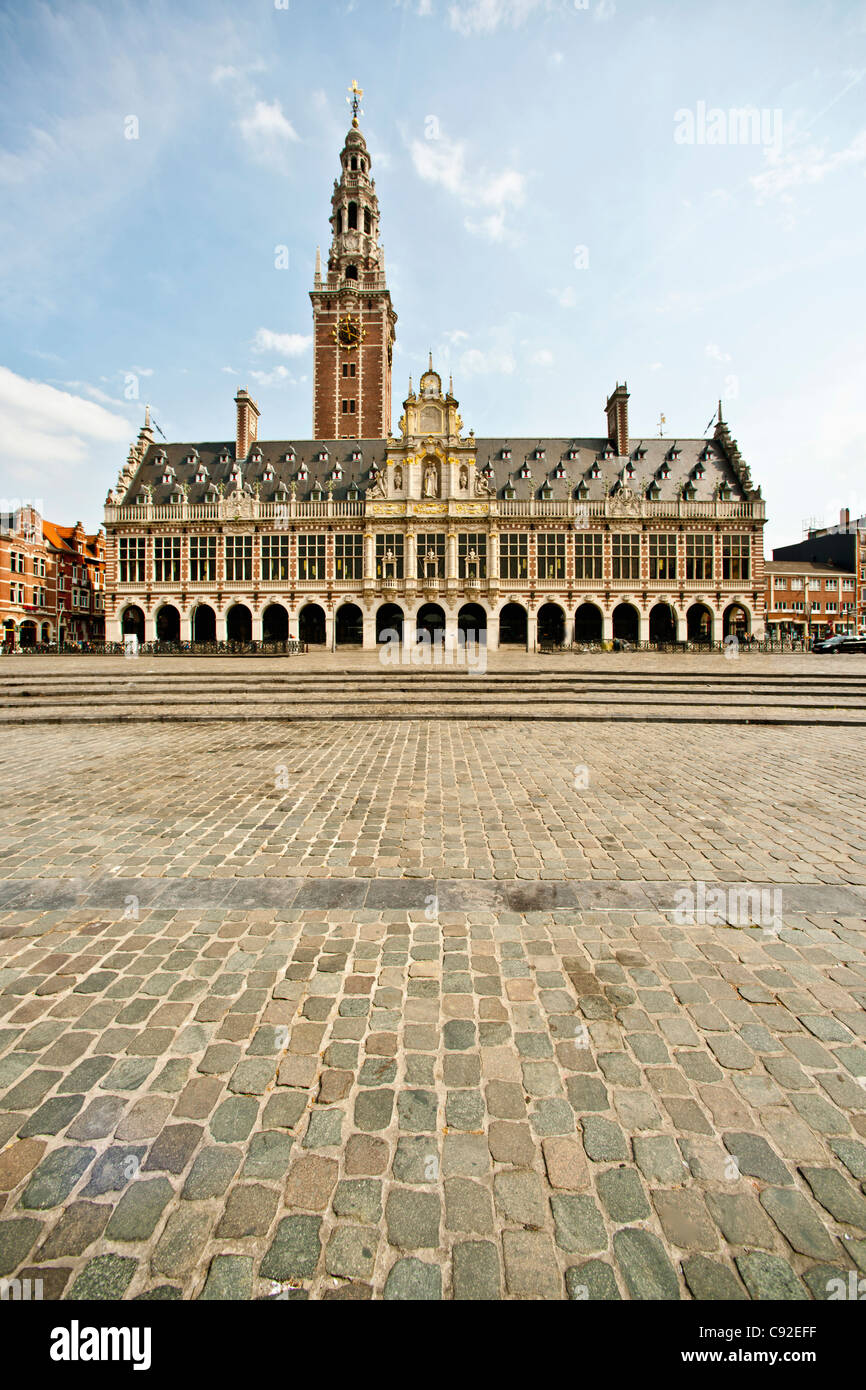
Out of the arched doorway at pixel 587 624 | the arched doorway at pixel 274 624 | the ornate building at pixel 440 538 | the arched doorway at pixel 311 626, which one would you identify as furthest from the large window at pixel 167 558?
the arched doorway at pixel 587 624

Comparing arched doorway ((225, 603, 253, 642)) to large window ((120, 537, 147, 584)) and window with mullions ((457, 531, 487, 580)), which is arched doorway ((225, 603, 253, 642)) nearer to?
large window ((120, 537, 147, 584))

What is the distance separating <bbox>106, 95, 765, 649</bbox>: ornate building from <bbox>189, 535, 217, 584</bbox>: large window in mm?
106

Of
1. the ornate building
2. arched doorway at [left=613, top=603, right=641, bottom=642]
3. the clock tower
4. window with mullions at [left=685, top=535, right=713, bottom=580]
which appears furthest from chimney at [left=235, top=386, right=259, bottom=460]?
window with mullions at [left=685, top=535, right=713, bottom=580]

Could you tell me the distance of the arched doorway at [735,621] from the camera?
132ft

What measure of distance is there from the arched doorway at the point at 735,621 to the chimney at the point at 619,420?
46.1 ft

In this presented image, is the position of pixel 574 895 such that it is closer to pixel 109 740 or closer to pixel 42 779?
pixel 42 779

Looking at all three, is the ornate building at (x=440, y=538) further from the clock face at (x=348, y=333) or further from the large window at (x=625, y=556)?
the clock face at (x=348, y=333)

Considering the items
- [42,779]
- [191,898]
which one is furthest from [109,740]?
[191,898]

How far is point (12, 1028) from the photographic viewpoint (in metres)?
2.83

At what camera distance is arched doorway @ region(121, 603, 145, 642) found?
42688 mm

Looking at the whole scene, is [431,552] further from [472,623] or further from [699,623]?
[699,623]

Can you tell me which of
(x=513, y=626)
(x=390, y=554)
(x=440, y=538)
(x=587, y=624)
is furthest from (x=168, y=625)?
(x=587, y=624)

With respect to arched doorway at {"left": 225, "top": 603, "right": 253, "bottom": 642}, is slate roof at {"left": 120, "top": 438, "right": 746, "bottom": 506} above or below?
above

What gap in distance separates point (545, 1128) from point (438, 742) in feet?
25.0
